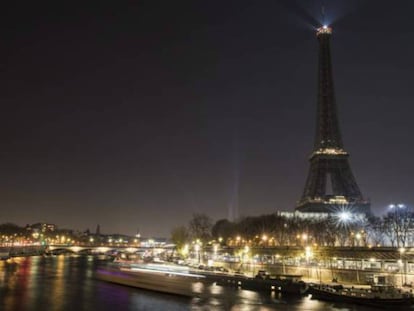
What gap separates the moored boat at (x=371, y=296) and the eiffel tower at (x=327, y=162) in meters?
58.9

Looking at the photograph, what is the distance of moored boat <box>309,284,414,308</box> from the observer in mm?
38859

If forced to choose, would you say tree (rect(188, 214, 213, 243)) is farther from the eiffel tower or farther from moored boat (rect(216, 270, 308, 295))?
moored boat (rect(216, 270, 308, 295))

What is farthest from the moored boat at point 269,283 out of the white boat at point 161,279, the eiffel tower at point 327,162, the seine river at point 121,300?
the eiffel tower at point 327,162

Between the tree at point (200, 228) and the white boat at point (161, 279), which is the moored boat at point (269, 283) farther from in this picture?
the tree at point (200, 228)

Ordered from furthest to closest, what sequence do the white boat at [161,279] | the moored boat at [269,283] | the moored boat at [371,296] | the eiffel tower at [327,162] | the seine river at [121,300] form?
the eiffel tower at [327,162]
the white boat at [161,279]
the moored boat at [269,283]
the seine river at [121,300]
the moored boat at [371,296]

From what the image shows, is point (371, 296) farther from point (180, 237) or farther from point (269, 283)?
point (180, 237)

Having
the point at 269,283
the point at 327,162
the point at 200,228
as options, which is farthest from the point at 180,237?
the point at 269,283

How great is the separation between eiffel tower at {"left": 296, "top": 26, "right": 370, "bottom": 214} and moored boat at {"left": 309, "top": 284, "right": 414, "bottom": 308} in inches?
2320

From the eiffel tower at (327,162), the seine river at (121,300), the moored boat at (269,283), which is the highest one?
the eiffel tower at (327,162)

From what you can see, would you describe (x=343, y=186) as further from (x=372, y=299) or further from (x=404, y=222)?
(x=372, y=299)

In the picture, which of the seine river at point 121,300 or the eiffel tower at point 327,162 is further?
the eiffel tower at point 327,162

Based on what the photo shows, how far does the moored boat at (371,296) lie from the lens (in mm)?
38859

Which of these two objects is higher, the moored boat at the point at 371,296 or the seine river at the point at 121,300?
the moored boat at the point at 371,296

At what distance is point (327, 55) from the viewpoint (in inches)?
4557
